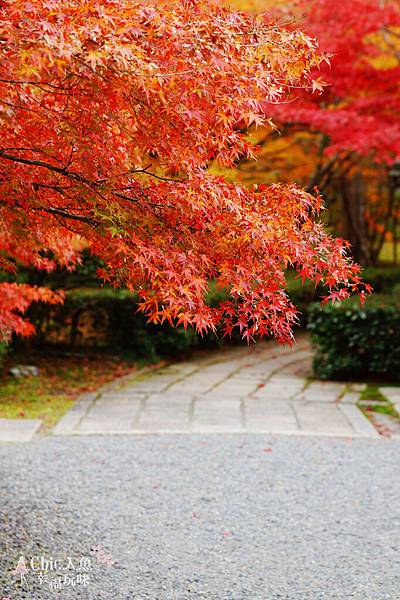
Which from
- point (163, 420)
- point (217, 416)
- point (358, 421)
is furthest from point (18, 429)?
point (358, 421)

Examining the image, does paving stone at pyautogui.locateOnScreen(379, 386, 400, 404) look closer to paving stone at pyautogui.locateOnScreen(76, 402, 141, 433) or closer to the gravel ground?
the gravel ground

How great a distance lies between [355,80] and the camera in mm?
8844

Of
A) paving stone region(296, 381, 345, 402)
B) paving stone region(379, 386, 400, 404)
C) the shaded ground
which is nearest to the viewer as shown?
the shaded ground

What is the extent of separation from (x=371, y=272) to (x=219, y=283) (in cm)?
1055

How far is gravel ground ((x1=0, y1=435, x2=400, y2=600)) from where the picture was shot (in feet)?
11.0

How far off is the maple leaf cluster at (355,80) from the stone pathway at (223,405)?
8.87 ft

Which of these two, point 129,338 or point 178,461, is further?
point 129,338

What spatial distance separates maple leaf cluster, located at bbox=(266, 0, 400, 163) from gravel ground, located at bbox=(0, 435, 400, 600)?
3.95 metres

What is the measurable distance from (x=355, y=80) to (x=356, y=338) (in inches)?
130

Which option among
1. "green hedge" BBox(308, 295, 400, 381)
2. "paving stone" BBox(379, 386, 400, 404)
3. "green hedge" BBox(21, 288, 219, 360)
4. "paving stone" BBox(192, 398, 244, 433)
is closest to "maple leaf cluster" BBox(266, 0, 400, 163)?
"green hedge" BBox(308, 295, 400, 381)

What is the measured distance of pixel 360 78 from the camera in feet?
29.0

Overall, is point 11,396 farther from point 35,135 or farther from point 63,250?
point 35,135

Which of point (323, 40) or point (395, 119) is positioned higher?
point (323, 40)

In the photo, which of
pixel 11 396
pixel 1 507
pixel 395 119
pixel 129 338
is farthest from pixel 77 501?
pixel 395 119
